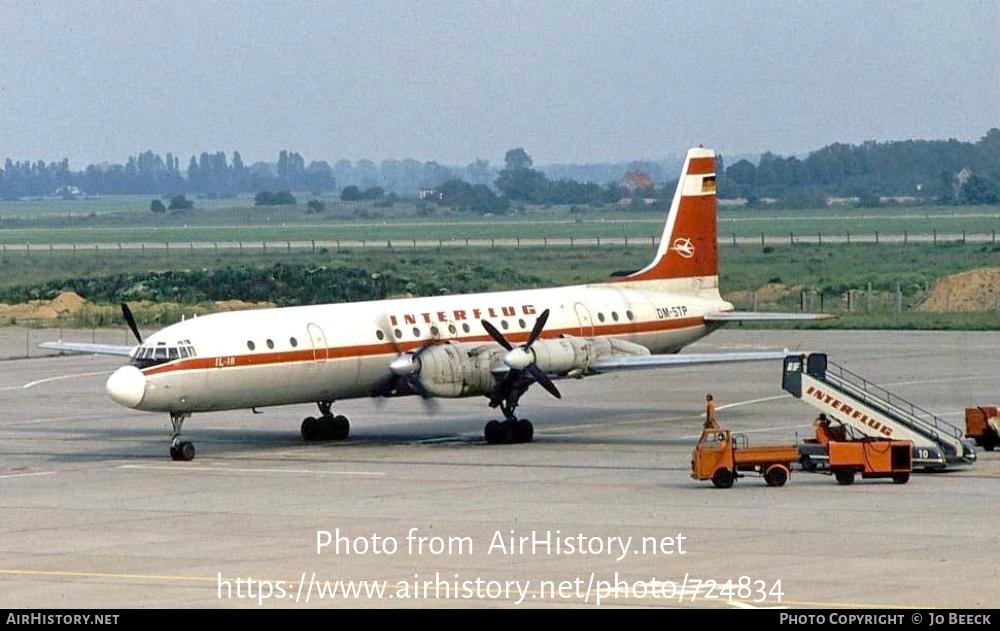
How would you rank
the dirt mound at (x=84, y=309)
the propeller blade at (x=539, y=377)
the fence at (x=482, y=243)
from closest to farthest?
the propeller blade at (x=539, y=377)
the dirt mound at (x=84, y=309)
the fence at (x=482, y=243)

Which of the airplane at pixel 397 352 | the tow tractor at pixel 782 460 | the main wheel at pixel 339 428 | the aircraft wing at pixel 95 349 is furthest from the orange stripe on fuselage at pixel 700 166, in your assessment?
the tow tractor at pixel 782 460

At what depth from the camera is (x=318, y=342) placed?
3912 centimetres

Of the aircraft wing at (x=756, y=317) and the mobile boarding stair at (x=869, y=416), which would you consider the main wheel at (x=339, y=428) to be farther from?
the mobile boarding stair at (x=869, y=416)

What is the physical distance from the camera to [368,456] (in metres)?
38.1

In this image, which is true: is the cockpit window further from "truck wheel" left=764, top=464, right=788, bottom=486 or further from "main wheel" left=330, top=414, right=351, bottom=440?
"truck wheel" left=764, top=464, right=788, bottom=486

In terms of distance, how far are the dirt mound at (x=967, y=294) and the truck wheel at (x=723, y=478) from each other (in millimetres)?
54758

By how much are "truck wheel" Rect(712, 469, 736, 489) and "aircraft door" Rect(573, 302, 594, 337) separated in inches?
482

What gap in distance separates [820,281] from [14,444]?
65.3 m

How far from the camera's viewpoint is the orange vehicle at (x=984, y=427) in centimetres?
3697

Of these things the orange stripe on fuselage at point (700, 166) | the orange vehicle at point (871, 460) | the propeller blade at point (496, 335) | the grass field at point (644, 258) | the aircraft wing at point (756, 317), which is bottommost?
the grass field at point (644, 258)

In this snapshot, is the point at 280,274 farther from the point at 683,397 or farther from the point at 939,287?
the point at 683,397

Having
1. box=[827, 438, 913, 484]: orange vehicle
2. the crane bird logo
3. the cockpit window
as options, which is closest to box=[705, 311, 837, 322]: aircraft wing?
the crane bird logo

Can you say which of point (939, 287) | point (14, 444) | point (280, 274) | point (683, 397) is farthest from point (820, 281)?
point (14, 444)

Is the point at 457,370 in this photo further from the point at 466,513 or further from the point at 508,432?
the point at 466,513
